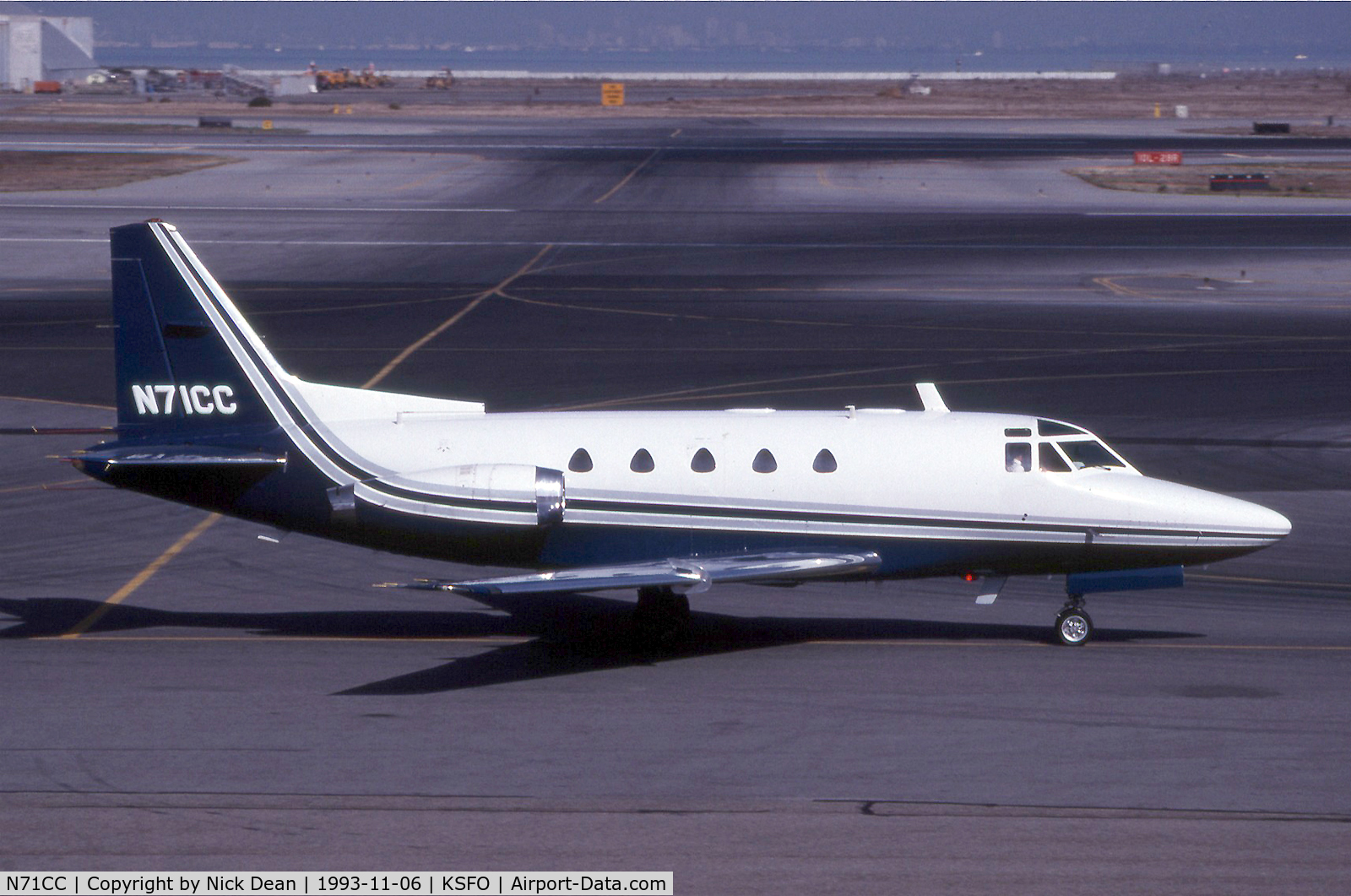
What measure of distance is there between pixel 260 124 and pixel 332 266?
89.6 metres

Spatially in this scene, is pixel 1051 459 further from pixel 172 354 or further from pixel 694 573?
pixel 172 354

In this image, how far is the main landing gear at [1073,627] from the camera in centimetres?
2186

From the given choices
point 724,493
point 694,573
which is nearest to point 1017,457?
point 724,493

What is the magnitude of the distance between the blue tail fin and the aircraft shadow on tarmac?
303cm

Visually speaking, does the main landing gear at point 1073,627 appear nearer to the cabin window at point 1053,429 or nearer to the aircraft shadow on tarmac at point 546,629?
the aircraft shadow on tarmac at point 546,629

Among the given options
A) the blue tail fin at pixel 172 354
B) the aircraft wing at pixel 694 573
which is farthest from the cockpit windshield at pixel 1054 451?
the blue tail fin at pixel 172 354

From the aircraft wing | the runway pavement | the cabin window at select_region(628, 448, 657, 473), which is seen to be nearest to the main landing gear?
the runway pavement

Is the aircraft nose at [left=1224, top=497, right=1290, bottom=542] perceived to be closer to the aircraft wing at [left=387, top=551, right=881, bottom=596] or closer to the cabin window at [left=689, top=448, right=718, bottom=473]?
the aircraft wing at [left=387, top=551, right=881, bottom=596]

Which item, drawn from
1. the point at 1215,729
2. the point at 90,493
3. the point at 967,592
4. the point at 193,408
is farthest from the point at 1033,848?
the point at 90,493

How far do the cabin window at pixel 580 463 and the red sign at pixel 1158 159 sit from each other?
95.2 metres

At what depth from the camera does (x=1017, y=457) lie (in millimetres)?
21672

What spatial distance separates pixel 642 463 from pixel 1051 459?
589cm

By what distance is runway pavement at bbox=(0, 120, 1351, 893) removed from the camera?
14.7 meters

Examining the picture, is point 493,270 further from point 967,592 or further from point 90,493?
point 967,592
